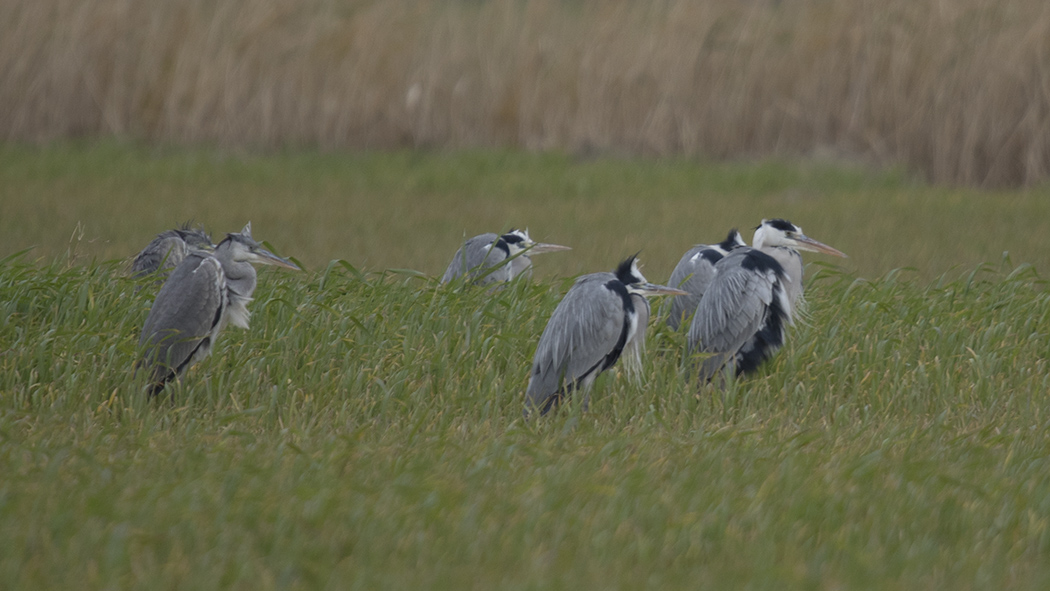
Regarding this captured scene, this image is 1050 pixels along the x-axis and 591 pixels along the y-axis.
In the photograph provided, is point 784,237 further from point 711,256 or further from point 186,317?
point 186,317

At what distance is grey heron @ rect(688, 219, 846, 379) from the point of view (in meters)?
4.39

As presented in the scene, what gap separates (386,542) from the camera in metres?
2.88

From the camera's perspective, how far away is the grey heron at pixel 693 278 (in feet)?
16.5

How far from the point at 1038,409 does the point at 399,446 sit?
2587 millimetres

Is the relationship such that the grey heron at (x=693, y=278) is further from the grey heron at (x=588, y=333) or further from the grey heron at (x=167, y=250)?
the grey heron at (x=167, y=250)

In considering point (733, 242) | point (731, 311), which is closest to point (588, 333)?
point (731, 311)

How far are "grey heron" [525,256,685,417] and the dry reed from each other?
7273 millimetres

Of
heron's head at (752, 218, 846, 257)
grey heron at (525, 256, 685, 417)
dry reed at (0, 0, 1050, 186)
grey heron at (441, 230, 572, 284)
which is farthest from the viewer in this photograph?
dry reed at (0, 0, 1050, 186)

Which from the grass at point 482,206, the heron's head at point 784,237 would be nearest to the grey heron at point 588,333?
the heron's head at point 784,237

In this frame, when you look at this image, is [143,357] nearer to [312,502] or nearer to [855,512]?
[312,502]

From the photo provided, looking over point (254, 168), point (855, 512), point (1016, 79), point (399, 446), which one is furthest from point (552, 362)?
point (1016, 79)

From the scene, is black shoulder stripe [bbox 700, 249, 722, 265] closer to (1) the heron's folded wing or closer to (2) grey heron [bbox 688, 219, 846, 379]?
(2) grey heron [bbox 688, 219, 846, 379]

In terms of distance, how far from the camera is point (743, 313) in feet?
14.4

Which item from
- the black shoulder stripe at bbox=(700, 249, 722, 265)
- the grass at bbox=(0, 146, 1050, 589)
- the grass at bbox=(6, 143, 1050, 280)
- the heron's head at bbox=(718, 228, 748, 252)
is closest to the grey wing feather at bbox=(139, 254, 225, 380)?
the grass at bbox=(0, 146, 1050, 589)
